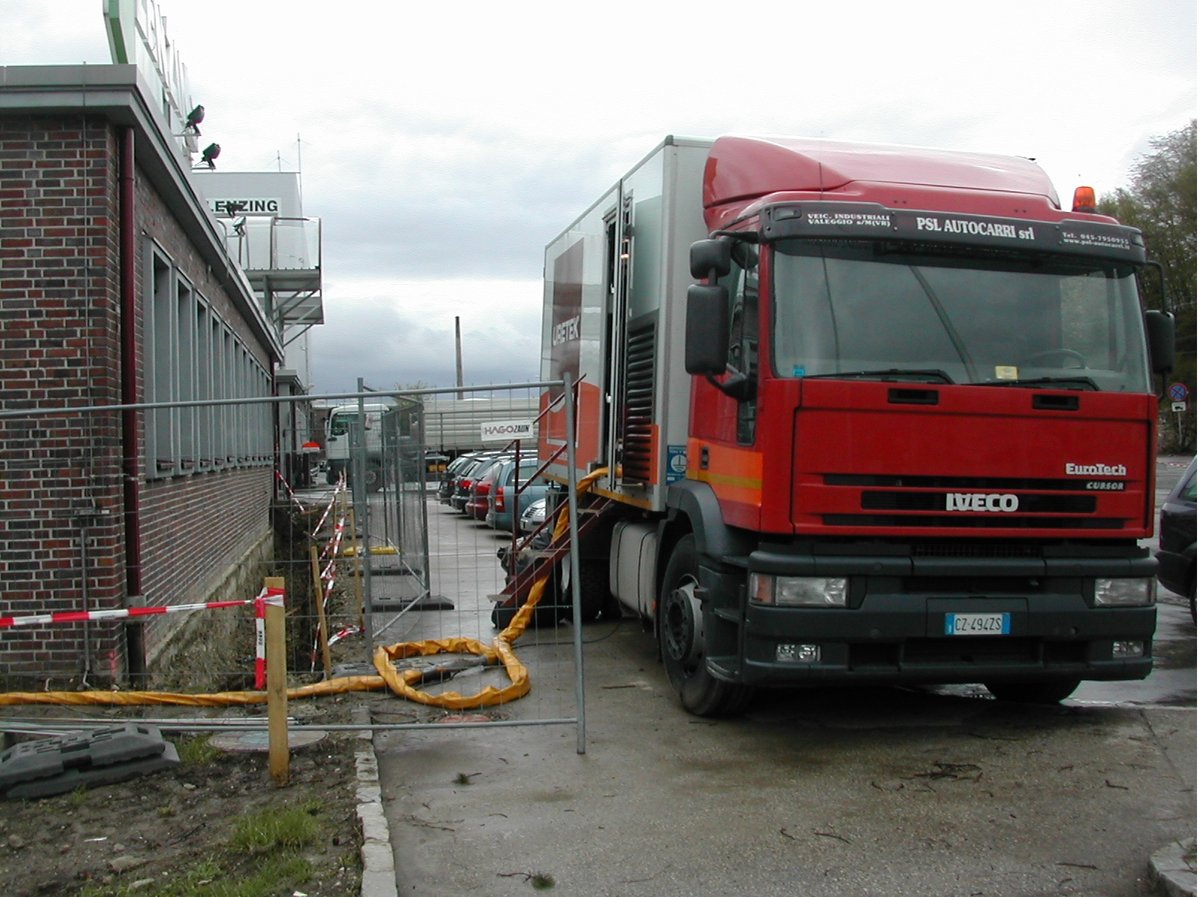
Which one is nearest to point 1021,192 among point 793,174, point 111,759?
point 793,174

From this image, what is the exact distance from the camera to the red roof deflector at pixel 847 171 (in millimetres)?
6625

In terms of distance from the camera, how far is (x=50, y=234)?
25.5 ft

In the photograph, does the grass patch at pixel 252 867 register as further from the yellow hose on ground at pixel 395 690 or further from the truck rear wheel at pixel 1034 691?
the truck rear wheel at pixel 1034 691

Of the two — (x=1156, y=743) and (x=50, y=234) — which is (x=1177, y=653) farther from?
(x=50, y=234)

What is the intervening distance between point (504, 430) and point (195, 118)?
1277 centimetres

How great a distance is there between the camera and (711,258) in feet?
20.9

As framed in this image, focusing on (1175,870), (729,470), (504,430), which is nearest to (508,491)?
(504,430)

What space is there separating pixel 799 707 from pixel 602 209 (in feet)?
13.7

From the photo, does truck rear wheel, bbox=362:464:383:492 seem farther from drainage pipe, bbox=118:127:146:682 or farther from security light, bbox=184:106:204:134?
security light, bbox=184:106:204:134

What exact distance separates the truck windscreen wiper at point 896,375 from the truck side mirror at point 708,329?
563 millimetres

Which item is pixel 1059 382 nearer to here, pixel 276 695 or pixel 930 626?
pixel 930 626

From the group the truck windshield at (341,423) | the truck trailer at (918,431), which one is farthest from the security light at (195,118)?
the truck trailer at (918,431)

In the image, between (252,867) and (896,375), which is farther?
(896,375)

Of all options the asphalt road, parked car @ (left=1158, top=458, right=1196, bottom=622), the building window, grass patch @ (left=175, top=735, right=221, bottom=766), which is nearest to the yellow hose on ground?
the asphalt road
